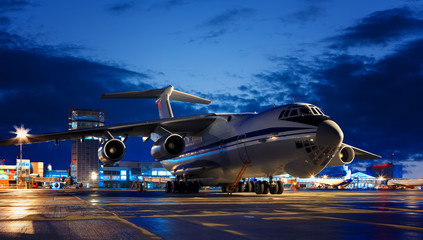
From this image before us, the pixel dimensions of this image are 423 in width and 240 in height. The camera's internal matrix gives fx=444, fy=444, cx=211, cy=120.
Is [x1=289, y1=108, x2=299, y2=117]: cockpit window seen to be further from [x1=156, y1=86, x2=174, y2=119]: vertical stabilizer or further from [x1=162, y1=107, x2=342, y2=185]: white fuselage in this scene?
[x1=156, y1=86, x2=174, y2=119]: vertical stabilizer

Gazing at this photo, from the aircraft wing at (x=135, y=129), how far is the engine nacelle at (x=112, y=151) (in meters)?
1.19

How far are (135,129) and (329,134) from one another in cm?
1069

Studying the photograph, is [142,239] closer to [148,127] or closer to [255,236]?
[255,236]

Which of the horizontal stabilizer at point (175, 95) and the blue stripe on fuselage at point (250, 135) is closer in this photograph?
the blue stripe on fuselage at point (250, 135)

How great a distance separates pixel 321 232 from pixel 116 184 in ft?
295

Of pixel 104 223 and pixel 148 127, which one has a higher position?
pixel 148 127

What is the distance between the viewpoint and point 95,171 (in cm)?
12675

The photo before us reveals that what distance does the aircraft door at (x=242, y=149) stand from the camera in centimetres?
1872

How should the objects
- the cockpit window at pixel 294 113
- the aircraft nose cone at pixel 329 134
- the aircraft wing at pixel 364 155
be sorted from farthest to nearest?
the aircraft wing at pixel 364 155 → the cockpit window at pixel 294 113 → the aircraft nose cone at pixel 329 134

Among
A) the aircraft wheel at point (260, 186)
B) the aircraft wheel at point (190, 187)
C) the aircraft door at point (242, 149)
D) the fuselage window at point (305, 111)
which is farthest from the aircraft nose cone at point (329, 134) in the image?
the aircraft wheel at point (190, 187)

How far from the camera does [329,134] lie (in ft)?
49.9

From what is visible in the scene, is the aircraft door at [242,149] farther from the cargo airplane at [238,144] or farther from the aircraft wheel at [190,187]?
the aircraft wheel at [190,187]

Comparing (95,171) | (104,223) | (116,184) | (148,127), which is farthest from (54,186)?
(104,223)

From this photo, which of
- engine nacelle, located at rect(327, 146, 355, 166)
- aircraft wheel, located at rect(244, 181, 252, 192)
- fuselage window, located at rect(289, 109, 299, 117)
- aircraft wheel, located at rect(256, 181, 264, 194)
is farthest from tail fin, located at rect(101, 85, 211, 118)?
fuselage window, located at rect(289, 109, 299, 117)
